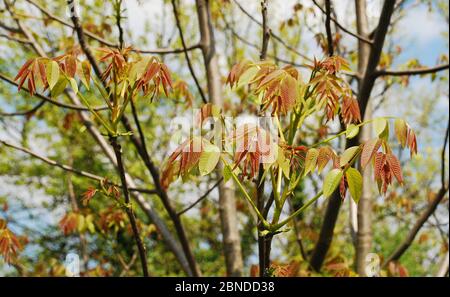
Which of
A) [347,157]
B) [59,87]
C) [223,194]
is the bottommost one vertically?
[223,194]

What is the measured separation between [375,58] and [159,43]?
307cm

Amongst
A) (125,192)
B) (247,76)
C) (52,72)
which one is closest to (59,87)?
(52,72)

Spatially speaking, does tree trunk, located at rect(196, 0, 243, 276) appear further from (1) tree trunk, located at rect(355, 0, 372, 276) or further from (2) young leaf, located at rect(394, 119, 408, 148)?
(2) young leaf, located at rect(394, 119, 408, 148)

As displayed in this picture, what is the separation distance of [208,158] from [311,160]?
26cm

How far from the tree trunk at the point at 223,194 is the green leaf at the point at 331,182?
1623mm

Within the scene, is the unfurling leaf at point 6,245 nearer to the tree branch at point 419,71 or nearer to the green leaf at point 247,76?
the green leaf at point 247,76

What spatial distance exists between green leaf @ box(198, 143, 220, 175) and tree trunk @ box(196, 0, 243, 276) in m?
1.59

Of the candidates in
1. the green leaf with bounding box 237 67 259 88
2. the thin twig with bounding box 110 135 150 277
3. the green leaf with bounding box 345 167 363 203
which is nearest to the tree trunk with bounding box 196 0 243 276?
the thin twig with bounding box 110 135 150 277

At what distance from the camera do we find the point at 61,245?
1043 centimetres

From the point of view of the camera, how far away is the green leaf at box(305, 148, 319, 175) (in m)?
1.24

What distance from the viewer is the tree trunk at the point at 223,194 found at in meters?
2.87

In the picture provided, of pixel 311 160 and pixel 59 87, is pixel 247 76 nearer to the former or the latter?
pixel 311 160

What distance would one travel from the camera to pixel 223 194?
9.80ft
